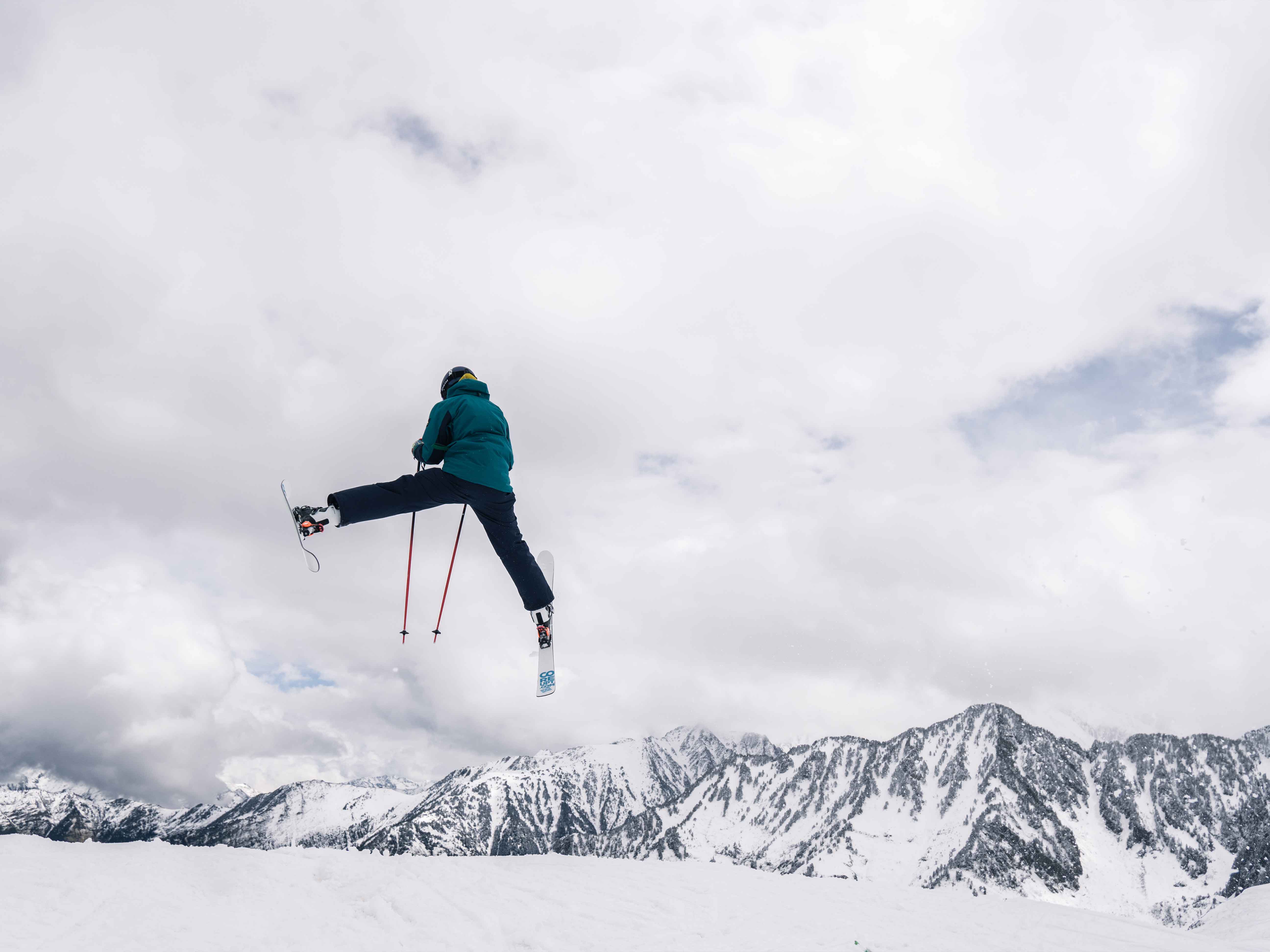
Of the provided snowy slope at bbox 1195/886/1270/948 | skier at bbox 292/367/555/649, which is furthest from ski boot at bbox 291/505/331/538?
snowy slope at bbox 1195/886/1270/948

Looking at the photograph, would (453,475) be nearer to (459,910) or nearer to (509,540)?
(509,540)

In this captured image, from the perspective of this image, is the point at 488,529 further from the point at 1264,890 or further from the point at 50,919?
the point at 1264,890

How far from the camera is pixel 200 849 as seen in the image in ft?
34.5

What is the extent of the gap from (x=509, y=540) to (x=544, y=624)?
8.12 ft

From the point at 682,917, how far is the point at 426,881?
3.65 metres

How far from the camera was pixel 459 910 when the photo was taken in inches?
362

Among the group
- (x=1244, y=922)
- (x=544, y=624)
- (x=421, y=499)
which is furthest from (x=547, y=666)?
(x=1244, y=922)

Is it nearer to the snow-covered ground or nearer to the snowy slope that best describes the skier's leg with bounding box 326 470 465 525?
the snow-covered ground

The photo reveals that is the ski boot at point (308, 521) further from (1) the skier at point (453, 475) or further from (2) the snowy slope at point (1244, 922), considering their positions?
(2) the snowy slope at point (1244, 922)

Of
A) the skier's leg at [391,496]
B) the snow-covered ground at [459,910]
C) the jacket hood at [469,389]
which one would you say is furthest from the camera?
the jacket hood at [469,389]

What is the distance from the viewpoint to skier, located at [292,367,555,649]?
10719 millimetres

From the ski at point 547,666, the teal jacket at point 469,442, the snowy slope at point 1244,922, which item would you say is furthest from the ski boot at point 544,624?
the snowy slope at point 1244,922

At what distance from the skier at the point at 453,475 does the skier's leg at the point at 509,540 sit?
18mm

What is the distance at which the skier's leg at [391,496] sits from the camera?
34.9 feet
